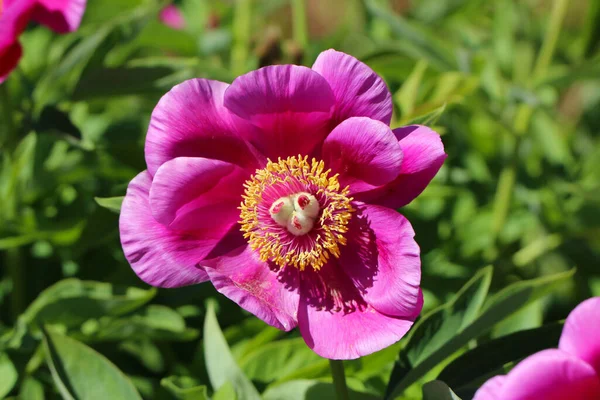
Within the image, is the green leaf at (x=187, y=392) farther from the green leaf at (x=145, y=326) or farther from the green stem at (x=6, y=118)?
the green stem at (x=6, y=118)

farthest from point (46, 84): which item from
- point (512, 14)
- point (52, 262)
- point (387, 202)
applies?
point (512, 14)

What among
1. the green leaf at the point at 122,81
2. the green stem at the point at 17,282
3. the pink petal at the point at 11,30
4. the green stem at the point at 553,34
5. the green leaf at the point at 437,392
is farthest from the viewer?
the green stem at the point at 553,34

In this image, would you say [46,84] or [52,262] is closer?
[46,84]

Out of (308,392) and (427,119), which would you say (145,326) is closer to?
(308,392)

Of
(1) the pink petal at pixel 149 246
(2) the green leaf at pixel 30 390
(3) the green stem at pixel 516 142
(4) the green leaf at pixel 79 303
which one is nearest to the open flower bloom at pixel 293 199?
(1) the pink petal at pixel 149 246

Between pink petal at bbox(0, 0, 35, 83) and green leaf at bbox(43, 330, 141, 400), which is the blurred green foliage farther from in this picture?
pink petal at bbox(0, 0, 35, 83)

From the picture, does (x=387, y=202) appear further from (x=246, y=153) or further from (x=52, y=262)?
(x=52, y=262)
